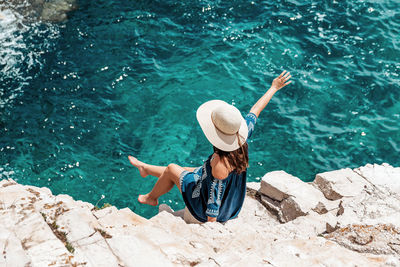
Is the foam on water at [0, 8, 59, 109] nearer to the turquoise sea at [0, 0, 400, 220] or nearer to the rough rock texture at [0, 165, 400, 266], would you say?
the turquoise sea at [0, 0, 400, 220]

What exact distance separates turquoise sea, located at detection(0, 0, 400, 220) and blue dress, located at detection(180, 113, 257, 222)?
2665 mm

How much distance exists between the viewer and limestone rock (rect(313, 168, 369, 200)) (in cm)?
703

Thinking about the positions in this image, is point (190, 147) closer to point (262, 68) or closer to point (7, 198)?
point (262, 68)

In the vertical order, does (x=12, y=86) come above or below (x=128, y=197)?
above

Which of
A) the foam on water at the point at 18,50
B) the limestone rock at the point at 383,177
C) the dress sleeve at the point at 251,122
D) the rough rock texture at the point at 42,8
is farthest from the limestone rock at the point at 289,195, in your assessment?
the rough rock texture at the point at 42,8

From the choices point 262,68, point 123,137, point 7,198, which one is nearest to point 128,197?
point 123,137

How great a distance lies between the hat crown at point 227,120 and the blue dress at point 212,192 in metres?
0.61

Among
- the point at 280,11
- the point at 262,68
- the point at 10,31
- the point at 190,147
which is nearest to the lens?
the point at 190,147

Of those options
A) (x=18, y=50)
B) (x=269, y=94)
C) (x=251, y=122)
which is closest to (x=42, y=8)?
(x=18, y=50)

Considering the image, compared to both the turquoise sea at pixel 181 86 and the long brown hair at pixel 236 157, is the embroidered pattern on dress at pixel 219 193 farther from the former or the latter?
the turquoise sea at pixel 181 86

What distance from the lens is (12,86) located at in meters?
10.3

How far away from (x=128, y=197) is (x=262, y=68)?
558 cm

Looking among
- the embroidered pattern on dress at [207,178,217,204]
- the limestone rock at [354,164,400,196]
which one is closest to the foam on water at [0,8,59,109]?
the embroidered pattern on dress at [207,178,217,204]

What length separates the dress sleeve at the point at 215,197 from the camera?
5.07 metres
